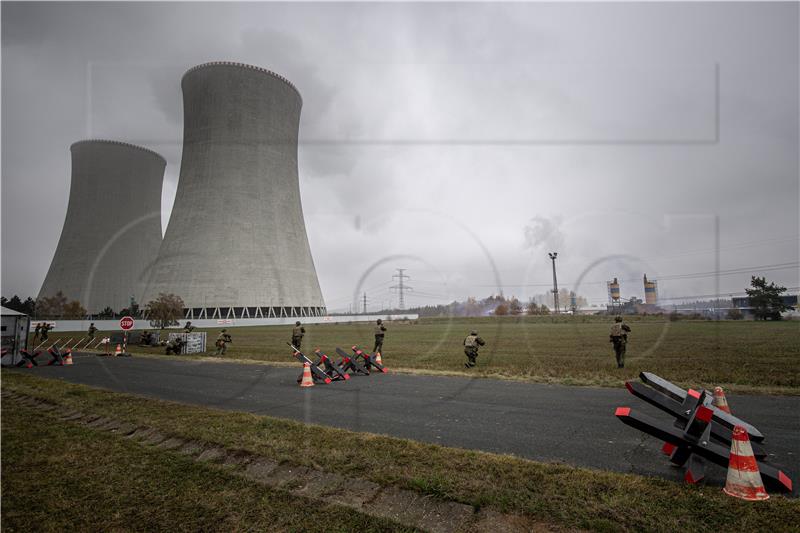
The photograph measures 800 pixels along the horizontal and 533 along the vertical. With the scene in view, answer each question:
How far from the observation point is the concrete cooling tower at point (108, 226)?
5697 centimetres

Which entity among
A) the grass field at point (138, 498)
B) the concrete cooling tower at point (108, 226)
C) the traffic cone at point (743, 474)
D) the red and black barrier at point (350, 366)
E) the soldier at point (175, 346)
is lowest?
the soldier at point (175, 346)

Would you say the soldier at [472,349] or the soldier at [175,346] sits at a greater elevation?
the soldier at [472,349]

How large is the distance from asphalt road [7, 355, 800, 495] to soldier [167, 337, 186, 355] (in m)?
8.62

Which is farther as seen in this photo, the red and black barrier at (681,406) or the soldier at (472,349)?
the soldier at (472,349)

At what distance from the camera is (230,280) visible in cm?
5075

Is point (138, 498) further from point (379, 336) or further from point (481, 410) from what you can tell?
point (379, 336)

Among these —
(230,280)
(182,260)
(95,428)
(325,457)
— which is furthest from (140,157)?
(325,457)

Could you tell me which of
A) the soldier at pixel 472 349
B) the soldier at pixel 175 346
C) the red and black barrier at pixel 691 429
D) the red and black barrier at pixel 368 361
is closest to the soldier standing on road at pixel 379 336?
the red and black barrier at pixel 368 361

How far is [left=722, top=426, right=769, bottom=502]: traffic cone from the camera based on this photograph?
12.5 feet

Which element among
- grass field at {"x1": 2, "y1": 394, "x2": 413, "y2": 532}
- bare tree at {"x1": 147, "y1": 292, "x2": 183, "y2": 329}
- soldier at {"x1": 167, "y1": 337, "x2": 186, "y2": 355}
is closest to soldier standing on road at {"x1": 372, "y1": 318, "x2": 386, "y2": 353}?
soldier at {"x1": 167, "y1": 337, "x2": 186, "y2": 355}

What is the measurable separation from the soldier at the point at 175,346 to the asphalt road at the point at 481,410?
862 cm

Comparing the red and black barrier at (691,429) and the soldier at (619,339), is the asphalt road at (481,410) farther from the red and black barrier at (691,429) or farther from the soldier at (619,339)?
the soldier at (619,339)

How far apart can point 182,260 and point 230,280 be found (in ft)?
19.9

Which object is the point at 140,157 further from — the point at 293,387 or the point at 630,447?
the point at 630,447
